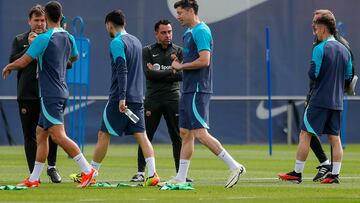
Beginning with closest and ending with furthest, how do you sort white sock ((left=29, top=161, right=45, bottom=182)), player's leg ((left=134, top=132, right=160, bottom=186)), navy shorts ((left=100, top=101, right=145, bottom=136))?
white sock ((left=29, top=161, right=45, bottom=182)) → player's leg ((left=134, top=132, right=160, bottom=186)) → navy shorts ((left=100, top=101, right=145, bottom=136))

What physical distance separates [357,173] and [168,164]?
3.74 m

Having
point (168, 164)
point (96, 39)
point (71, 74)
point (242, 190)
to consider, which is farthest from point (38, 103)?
point (96, 39)

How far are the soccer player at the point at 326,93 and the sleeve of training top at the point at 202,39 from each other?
1841 millimetres

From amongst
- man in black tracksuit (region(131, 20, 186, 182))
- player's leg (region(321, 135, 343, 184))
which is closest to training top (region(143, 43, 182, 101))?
man in black tracksuit (region(131, 20, 186, 182))

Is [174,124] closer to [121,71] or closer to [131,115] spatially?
[131,115]

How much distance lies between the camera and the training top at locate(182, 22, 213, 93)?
45.5ft

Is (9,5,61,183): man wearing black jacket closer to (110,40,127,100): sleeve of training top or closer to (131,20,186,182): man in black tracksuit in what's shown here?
(110,40,127,100): sleeve of training top

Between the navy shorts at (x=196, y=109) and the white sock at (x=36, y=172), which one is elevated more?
the navy shorts at (x=196, y=109)

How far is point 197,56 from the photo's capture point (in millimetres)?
13969

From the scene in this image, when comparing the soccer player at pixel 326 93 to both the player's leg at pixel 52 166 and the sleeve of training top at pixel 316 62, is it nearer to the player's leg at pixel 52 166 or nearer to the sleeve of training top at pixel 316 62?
the sleeve of training top at pixel 316 62

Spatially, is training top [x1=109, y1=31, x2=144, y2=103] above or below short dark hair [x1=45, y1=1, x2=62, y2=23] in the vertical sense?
below

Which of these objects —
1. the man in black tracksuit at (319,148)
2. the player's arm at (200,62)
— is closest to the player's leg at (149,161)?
the player's arm at (200,62)

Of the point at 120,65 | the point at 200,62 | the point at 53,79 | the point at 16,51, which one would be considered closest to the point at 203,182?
the point at 120,65

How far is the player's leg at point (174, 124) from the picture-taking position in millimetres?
16219
